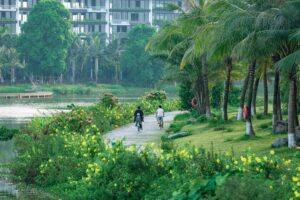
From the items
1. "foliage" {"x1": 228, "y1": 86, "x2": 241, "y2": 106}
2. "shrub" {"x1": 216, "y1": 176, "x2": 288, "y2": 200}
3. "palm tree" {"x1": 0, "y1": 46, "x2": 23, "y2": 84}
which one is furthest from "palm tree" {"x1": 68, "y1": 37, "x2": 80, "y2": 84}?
"shrub" {"x1": 216, "y1": 176, "x2": 288, "y2": 200}

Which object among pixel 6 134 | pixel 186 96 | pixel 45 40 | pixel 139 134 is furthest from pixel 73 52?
pixel 139 134

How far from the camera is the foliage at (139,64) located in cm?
14500

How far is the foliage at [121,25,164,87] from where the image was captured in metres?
145

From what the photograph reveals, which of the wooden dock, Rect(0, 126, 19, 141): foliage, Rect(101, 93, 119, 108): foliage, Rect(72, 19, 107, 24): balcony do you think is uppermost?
Rect(72, 19, 107, 24): balcony

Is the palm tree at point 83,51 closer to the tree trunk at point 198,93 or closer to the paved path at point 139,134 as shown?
the tree trunk at point 198,93

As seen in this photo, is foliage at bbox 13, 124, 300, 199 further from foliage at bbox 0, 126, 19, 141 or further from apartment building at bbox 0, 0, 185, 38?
apartment building at bbox 0, 0, 185, 38

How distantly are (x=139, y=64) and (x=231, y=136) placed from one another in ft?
349

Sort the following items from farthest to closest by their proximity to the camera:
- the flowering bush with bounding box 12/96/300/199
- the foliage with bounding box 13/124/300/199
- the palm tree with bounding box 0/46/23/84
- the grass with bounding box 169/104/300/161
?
the palm tree with bounding box 0/46/23/84, the grass with bounding box 169/104/300/161, the foliage with bounding box 13/124/300/199, the flowering bush with bounding box 12/96/300/199

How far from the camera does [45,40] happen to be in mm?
137875

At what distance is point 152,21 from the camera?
180 metres

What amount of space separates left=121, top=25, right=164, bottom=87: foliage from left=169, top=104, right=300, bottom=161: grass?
92019 mm

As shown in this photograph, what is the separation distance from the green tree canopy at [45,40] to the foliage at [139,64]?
40.0 ft

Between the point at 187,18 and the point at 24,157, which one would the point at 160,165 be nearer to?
the point at 24,157

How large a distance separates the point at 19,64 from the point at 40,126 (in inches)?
3221
